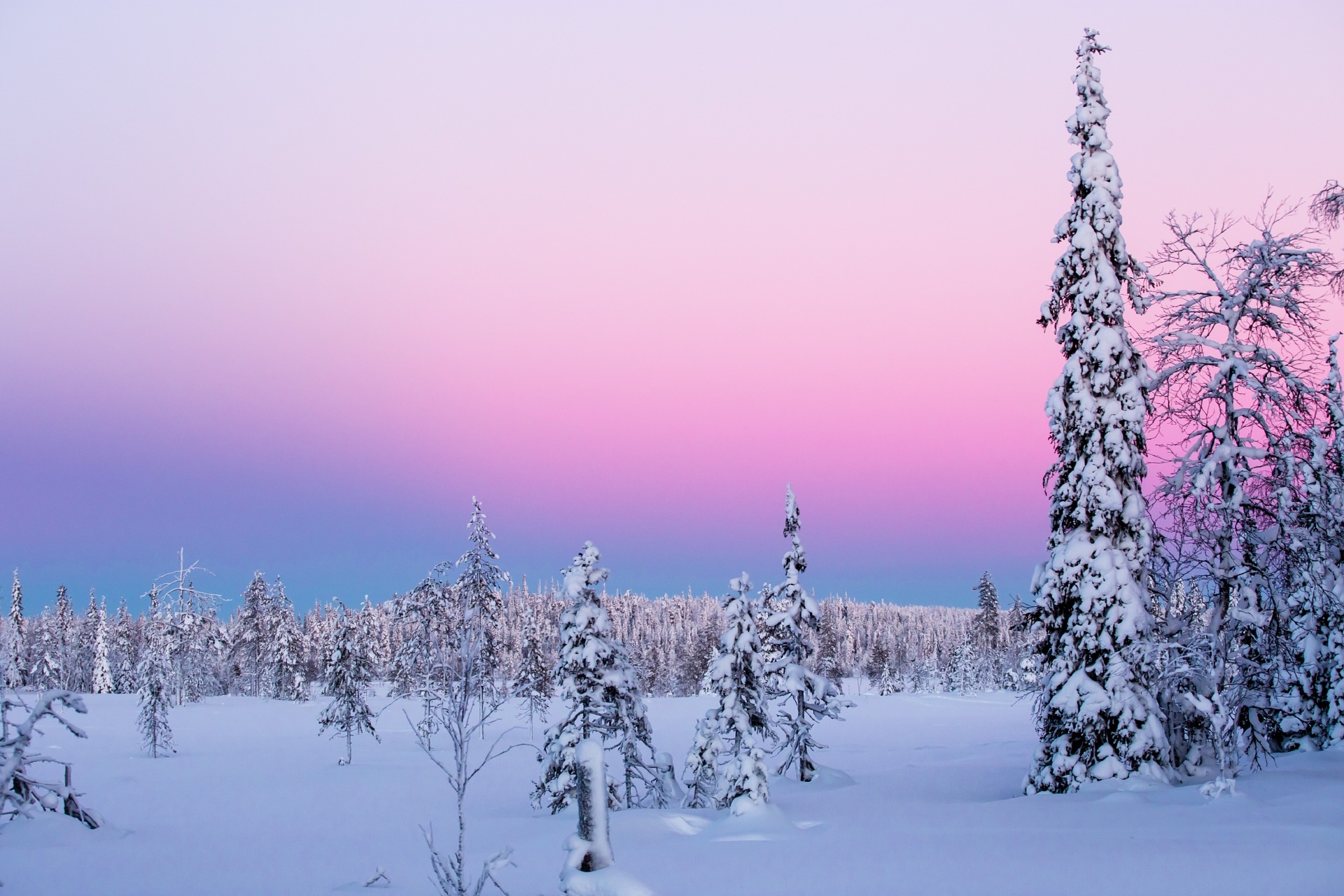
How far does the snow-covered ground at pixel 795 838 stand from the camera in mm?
Answer: 11102

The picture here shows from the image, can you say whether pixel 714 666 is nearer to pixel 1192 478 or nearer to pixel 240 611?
pixel 1192 478

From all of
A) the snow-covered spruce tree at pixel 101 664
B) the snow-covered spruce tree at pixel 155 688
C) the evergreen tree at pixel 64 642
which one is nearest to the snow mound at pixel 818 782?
the snow-covered spruce tree at pixel 155 688

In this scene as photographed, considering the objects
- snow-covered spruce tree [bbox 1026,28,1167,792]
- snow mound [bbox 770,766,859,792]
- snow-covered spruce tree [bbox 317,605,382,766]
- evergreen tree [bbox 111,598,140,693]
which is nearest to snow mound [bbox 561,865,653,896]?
snow-covered spruce tree [bbox 1026,28,1167,792]

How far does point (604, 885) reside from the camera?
31.1 ft

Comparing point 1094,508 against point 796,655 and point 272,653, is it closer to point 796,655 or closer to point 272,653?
point 796,655

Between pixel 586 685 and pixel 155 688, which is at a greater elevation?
pixel 586 685

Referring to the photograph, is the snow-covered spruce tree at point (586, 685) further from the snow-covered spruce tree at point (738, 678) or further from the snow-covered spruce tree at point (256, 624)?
the snow-covered spruce tree at point (256, 624)

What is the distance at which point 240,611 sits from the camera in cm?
9581

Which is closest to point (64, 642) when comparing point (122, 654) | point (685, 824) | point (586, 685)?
point (122, 654)

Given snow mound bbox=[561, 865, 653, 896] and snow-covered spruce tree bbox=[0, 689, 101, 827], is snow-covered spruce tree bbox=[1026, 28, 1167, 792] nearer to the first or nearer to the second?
snow mound bbox=[561, 865, 653, 896]

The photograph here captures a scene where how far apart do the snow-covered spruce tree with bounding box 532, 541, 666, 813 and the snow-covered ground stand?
5.70ft

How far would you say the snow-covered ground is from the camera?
11102 millimetres

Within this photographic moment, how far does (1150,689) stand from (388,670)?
4664 inches

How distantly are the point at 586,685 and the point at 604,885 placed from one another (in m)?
15.7
